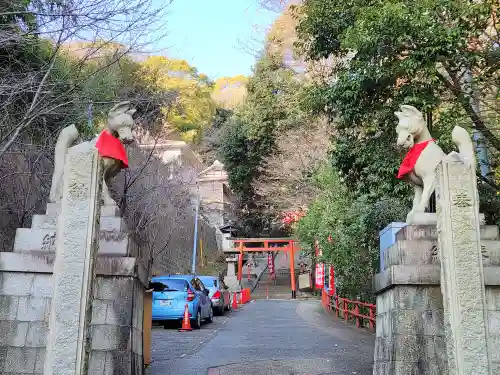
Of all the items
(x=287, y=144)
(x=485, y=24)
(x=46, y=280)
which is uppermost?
(x=287, y=144)

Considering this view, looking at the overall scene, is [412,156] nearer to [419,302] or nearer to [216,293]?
[419,302]

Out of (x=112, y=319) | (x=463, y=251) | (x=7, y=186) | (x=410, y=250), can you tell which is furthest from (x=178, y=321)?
(x=463, y=251)

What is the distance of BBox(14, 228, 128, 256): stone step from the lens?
23.7 ft

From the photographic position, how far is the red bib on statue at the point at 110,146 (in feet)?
24.6

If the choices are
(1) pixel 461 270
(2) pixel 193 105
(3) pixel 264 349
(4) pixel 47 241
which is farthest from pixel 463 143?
(2) pixel 193 105

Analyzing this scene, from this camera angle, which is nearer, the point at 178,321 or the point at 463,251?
the point at 463,251

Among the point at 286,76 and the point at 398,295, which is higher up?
the point at 286,76

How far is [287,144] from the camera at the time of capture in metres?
29.7

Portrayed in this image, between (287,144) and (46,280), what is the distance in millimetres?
23351

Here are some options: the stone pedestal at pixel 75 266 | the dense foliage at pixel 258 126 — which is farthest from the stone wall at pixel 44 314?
the dense foliage at pixel 258 126

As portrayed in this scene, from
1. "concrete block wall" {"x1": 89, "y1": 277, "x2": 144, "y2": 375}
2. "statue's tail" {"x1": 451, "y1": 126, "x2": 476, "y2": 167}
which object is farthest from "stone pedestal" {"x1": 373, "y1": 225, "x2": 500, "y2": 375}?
"concrete block wall" {"x1": 89, "y1": 277, "x2": 144, "y2": 375}

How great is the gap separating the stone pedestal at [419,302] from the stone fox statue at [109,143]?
13.3 feet

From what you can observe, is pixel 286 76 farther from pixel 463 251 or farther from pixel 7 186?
pixel 463 251

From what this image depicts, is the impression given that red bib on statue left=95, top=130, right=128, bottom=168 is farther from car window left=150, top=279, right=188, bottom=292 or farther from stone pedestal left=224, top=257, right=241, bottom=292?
stone pedestal left=224, top=257, right=241, bottom=292
